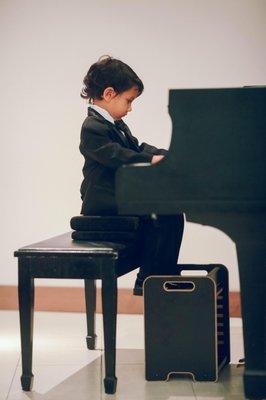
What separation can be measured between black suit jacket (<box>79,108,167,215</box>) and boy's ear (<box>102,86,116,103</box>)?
0.10 meters

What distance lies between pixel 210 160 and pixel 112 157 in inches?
20.5

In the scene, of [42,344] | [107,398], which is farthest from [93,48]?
[107,398]

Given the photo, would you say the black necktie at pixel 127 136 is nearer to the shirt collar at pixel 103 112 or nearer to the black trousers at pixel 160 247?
the shirt collar at pixel 103 112

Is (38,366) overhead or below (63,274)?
below

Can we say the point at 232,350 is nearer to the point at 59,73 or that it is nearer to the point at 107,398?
the point at 107,398

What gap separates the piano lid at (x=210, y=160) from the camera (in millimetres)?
2152

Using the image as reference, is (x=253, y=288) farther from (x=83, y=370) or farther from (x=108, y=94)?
(x=108, y=94)

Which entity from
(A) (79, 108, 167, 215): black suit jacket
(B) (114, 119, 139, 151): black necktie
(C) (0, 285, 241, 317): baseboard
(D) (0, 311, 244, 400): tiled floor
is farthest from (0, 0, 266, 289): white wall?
(A) (79, 108, 167, 215): black suit jacket

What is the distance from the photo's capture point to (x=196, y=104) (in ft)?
7.14

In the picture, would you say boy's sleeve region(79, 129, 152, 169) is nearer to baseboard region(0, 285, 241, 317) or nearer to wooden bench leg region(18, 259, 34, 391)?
wooden bench leg region(18, 259, 34, 391)

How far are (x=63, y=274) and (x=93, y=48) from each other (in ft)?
6.37

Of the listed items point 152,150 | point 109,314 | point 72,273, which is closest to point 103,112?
point 152,150

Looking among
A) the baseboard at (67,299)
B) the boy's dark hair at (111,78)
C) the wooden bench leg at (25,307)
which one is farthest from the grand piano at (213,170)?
the baseboard at (67,299)

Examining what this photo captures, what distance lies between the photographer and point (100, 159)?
2.63 meters
